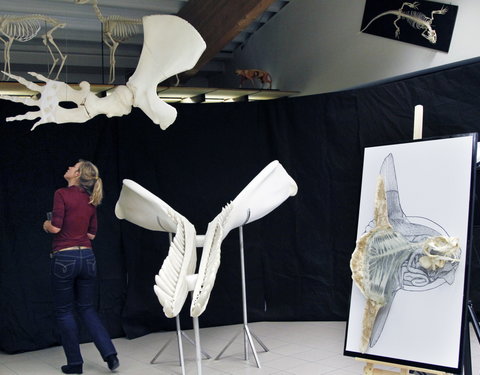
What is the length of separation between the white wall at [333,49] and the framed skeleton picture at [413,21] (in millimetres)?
67

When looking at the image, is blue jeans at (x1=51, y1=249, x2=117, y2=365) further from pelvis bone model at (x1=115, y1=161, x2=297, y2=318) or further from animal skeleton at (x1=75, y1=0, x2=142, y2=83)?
animal skeleton at (x1=75, y1=0, x2=142, y2=83)

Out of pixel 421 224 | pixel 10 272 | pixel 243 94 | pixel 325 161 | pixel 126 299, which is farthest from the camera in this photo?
pixel 243 94

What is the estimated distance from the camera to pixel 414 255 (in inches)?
126

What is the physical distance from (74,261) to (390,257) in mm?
2279

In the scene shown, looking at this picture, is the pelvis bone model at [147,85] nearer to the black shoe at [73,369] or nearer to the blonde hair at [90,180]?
the blonde hair at [90,180]

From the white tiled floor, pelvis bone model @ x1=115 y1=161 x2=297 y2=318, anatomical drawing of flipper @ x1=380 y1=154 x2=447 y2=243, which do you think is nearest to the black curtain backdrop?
the white tiled floor

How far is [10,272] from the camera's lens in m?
5.34

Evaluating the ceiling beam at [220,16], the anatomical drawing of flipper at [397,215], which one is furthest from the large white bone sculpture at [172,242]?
the ceiling beam at [220,16]

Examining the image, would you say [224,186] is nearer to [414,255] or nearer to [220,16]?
[220,16]

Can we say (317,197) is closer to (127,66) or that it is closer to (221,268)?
(221,268)

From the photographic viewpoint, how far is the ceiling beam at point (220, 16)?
581cm

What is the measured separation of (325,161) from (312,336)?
65.4 inches

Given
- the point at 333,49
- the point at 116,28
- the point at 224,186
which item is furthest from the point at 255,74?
the point at 116,28

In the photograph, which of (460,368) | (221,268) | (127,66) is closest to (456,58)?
(221,268)
